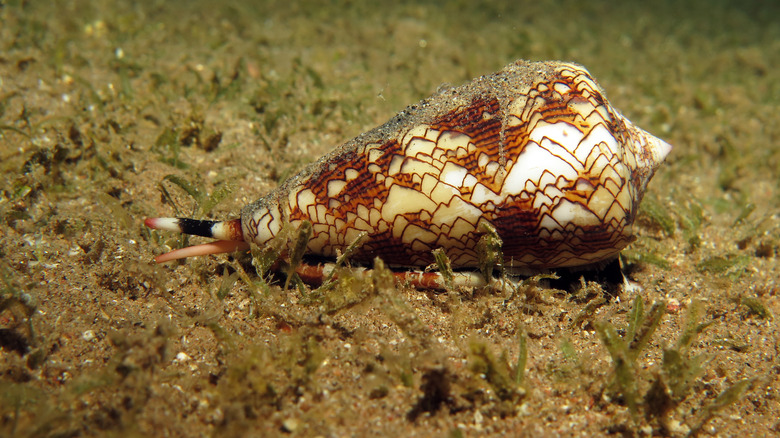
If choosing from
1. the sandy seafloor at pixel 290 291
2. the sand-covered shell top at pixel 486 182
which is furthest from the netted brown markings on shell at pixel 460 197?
the sandy seafloor at pixel 290 291

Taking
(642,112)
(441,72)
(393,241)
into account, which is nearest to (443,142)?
(393,241)

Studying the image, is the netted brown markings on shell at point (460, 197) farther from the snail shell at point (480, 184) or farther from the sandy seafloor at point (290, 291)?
the sandy seafloor at point (290, 291)

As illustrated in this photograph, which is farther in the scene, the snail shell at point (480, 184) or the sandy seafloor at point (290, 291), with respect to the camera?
the snail shell at point (480, 184)

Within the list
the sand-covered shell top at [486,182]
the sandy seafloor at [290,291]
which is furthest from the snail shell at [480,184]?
the sandy seafloor at [290,291]

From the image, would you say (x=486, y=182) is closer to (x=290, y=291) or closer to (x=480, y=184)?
(x=480, y=184)

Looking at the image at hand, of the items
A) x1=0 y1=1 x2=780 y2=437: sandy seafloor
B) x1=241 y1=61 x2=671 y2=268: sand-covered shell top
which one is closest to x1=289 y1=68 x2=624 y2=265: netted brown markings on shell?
x1=241 y1=61 x2=671 y2=268: sand-covered shell top

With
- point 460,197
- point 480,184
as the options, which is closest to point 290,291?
point 460,197
